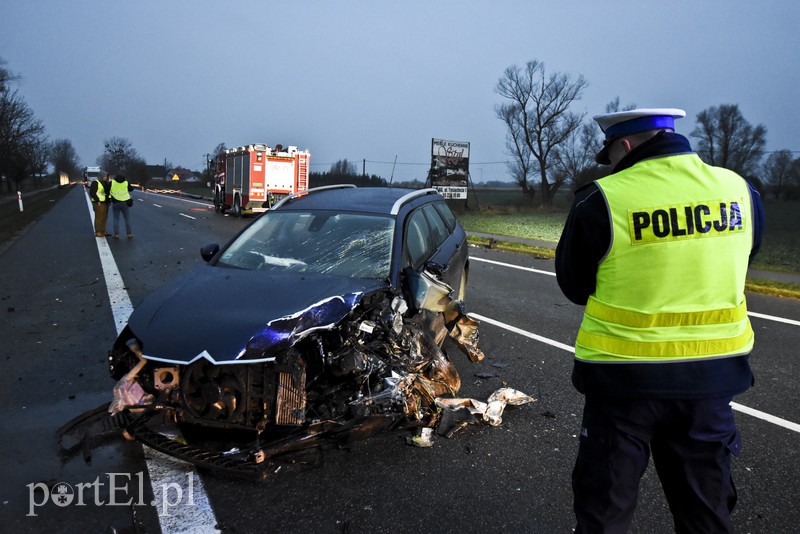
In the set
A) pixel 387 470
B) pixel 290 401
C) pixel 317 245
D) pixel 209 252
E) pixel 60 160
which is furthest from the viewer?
pixel 60 160

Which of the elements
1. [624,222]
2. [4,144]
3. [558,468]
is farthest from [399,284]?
[4,144]

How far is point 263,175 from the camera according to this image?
22141mm

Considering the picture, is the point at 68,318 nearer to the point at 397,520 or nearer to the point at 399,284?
the point at 399,284

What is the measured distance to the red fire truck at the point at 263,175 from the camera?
72.4 feet

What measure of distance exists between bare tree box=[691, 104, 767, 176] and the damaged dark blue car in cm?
4874

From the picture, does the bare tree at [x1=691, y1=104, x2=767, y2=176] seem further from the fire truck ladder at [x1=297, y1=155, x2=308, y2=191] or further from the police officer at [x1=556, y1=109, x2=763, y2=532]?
the police officer at [x1=556, y1=109, x2=763, y2=532]

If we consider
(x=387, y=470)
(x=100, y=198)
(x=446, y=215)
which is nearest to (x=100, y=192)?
(x=100, y=198)

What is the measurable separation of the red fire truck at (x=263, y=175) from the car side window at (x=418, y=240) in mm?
17713

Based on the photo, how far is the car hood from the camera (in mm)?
3137

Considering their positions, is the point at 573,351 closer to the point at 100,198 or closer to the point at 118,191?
the point at 118,191

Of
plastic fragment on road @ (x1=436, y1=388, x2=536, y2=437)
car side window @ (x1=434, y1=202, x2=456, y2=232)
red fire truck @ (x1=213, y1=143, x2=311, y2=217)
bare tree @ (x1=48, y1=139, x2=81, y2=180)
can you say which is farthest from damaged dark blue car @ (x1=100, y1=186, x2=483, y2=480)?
bare tree @ (x1=48, y1=139, x2=81, y2=180)

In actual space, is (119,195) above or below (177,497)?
above

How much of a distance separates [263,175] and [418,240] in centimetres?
1836

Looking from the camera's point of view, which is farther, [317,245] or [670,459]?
[317,245]
